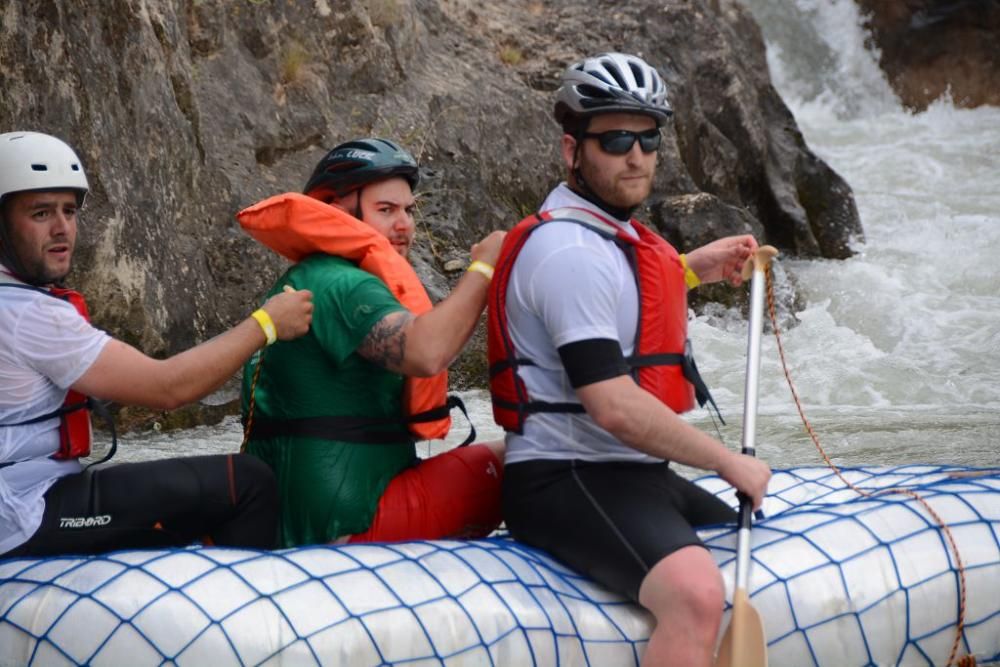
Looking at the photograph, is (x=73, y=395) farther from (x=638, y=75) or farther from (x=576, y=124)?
(x=638, y=75)

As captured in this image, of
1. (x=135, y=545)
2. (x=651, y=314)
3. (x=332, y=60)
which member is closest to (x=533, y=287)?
(x=651, y=314)

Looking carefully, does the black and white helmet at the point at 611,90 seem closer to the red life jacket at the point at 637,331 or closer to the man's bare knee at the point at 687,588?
the red life jacket at the point at 637,331

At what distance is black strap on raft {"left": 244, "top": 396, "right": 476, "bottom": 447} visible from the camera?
10.3ft

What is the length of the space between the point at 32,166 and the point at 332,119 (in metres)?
5.27

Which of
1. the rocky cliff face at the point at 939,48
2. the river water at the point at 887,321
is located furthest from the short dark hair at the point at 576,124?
the rocky cliff face at the point at 939,48

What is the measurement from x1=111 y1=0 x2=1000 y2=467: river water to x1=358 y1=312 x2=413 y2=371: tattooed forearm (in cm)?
305

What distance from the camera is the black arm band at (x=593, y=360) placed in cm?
281

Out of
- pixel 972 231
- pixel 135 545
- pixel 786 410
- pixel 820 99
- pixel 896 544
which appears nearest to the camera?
pixel 135 545

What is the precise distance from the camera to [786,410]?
7.46 metres

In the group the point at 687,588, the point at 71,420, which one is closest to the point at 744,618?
the point at 687,588

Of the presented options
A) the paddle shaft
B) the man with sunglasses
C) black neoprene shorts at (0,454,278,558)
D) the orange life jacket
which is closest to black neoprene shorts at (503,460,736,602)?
the man with sunglasses

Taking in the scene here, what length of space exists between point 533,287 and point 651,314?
0.95ft

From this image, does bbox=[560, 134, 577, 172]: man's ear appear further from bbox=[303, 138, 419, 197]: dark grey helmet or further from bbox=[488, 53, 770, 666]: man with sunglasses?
bbox=[303, 138, 419, 197]: dark grey helmet

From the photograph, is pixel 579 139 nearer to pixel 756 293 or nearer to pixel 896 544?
pixel 756 293
